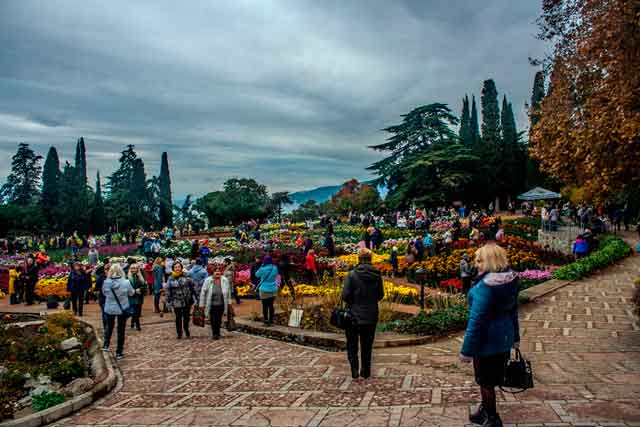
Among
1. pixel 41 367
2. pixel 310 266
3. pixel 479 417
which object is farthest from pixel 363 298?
pixel 310 266

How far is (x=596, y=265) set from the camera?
16.0 meters

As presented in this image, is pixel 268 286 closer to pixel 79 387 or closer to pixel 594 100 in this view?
pixel 79 387

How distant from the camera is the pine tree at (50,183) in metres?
53.3

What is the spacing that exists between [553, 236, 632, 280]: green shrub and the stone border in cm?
1248

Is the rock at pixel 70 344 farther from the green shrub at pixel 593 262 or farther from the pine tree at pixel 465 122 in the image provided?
the pine tree at pixel 465 122

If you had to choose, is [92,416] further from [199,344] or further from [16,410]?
[199,344]

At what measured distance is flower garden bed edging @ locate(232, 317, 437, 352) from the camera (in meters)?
8.47

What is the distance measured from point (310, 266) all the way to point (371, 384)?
33.6 ft

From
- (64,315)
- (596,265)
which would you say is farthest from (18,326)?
(596,265)

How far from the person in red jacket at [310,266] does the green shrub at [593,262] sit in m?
7.35

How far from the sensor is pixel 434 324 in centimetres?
904

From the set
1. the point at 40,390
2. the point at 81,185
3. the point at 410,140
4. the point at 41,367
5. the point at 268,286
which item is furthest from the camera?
the point at 81,185

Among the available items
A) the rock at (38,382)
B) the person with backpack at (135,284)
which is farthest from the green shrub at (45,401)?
the person with backpack at (135,284)

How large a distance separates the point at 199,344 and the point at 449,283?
26.6ft
